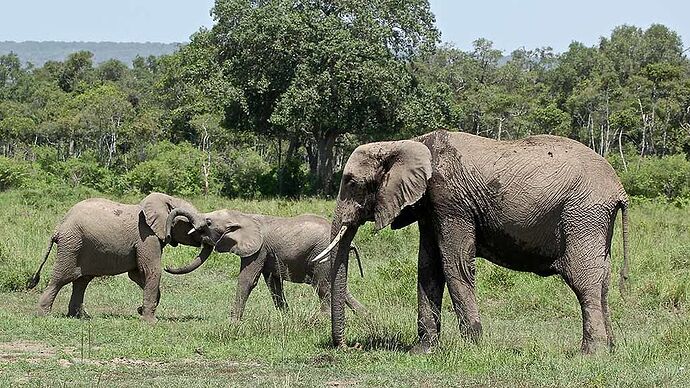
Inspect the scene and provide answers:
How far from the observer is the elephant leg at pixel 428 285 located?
9727 millimetres

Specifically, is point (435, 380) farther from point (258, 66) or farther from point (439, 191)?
point (258, 66)

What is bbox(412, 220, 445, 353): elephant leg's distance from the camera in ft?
31.9

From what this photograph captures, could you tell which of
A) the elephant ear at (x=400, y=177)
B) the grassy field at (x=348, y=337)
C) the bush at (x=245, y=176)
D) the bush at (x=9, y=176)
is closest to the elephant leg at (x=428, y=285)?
the grassy field at (x=348, y=337)

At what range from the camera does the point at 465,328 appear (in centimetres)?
962

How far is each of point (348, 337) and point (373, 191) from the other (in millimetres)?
1575

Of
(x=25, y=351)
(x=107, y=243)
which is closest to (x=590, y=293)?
(x=25, y=351)

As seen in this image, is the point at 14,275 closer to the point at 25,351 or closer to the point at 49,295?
the point at 49,295

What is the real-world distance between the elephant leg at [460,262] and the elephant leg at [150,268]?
440 cm

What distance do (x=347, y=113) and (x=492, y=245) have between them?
28517 millimetres

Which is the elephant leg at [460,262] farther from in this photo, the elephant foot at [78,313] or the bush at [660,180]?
the bush at [660,180]

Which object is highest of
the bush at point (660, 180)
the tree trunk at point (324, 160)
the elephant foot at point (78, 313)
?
the elephant foot at point (78, 313)

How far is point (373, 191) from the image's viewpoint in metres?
9.62

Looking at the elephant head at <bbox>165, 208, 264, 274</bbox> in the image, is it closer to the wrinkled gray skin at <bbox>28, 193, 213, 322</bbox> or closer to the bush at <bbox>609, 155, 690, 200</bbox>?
the wrinkled gray skin at <bbox>28, 193, 213, 322</bbox>

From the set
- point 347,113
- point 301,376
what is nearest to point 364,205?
point 301,376
